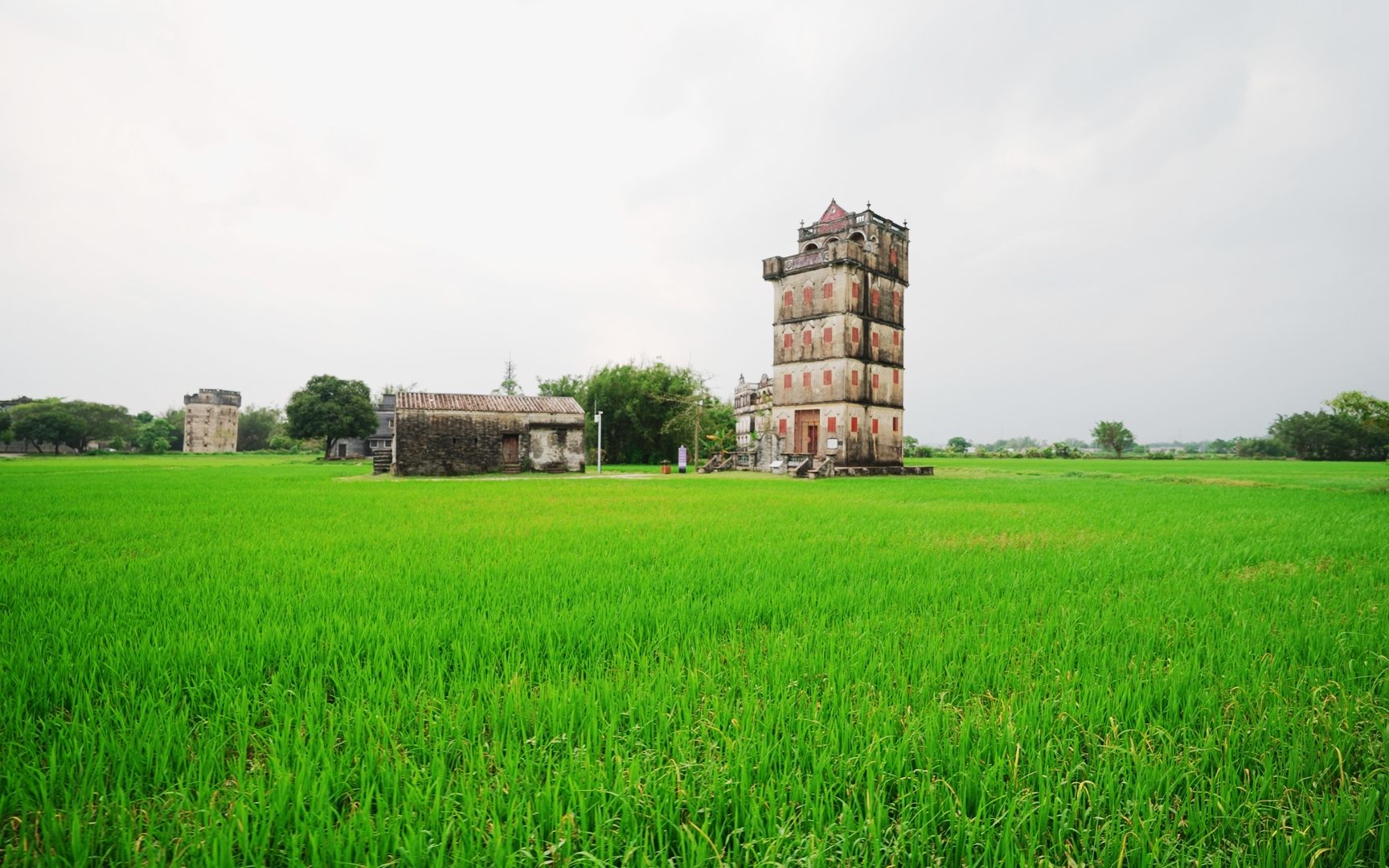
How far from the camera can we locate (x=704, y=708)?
248cm

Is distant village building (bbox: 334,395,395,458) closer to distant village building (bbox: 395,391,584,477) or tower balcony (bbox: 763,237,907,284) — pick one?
distant village building (bbox: 395,391,584,477)

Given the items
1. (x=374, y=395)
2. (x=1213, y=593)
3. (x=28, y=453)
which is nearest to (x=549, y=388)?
(x=374, y=395)

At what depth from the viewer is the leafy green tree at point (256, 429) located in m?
85.4

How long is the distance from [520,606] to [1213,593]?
5300mm

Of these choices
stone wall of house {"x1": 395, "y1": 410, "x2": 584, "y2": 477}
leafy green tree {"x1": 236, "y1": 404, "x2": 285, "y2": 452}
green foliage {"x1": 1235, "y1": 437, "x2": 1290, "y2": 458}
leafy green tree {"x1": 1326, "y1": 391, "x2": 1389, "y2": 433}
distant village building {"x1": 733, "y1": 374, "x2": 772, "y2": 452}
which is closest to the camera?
leafy green tree {"x1": 1326, "y1": 391, "x2": 1389, "y2": 433}

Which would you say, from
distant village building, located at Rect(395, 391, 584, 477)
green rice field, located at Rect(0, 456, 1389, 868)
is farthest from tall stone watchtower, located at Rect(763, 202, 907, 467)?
green rice field, located at Rect(0, 456, 1389, 868)

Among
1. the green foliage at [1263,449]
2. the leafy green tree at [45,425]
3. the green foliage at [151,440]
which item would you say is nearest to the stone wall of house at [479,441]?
the leafy green tree at [45,425]

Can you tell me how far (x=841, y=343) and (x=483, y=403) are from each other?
1625 centimetres

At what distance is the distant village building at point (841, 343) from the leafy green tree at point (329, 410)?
36.8 metres

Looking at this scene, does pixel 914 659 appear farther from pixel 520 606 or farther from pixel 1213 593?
pixel 1213 593

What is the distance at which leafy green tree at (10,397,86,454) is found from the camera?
2298 inches

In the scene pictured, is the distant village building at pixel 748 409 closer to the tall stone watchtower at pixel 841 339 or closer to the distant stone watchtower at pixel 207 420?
the tall stone watchtower at pixel 841 339

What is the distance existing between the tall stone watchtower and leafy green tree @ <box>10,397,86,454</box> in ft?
245

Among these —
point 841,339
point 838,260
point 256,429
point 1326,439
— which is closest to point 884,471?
point 841,339
